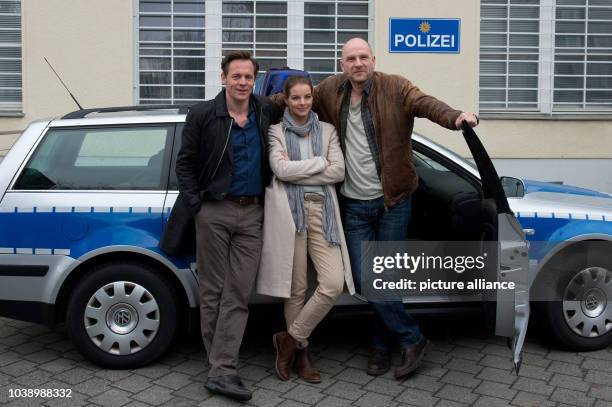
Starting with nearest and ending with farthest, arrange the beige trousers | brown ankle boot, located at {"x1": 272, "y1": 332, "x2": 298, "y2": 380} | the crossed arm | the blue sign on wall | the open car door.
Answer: the open car door
the crossed arm
the beige trousers
brown ankle boot, located at {"x1": 272, "y1": 332, "x2": 298, "y2": 380}
the blue sign on wall

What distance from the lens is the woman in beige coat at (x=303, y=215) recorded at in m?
3.87

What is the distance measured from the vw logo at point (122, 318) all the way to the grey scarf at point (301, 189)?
1165 millimetres

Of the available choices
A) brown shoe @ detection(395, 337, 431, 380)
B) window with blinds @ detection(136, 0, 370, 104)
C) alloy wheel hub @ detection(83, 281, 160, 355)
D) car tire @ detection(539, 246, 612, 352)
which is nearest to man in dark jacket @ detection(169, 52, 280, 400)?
alloy wheel hub @ detection(83, 281, 160, 355)

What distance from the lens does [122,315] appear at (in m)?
4.11

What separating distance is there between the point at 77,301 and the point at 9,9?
6.52 m

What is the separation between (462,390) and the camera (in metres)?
3.91

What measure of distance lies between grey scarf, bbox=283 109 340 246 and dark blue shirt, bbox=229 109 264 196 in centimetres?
17

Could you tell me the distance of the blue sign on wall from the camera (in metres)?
9.24

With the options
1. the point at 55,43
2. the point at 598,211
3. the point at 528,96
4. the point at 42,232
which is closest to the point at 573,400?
the point at 598,211

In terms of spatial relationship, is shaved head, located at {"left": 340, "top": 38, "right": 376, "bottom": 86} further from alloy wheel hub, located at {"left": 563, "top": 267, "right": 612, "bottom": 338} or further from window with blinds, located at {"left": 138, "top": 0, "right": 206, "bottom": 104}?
window with blinds, located at {"left": 138, "top": 0, "right": 206, "bottom": 104}

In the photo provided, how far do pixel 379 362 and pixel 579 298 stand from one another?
4.48 feet

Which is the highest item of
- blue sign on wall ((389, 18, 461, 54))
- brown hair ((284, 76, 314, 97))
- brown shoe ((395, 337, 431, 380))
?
blue sign on wall ((389, 18, 461, 54))

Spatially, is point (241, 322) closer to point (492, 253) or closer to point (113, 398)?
A: point (113, 398)

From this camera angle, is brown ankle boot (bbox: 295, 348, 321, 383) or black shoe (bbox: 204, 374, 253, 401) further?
brown ankle boot (bbox: 295, 348, 321, 383)
